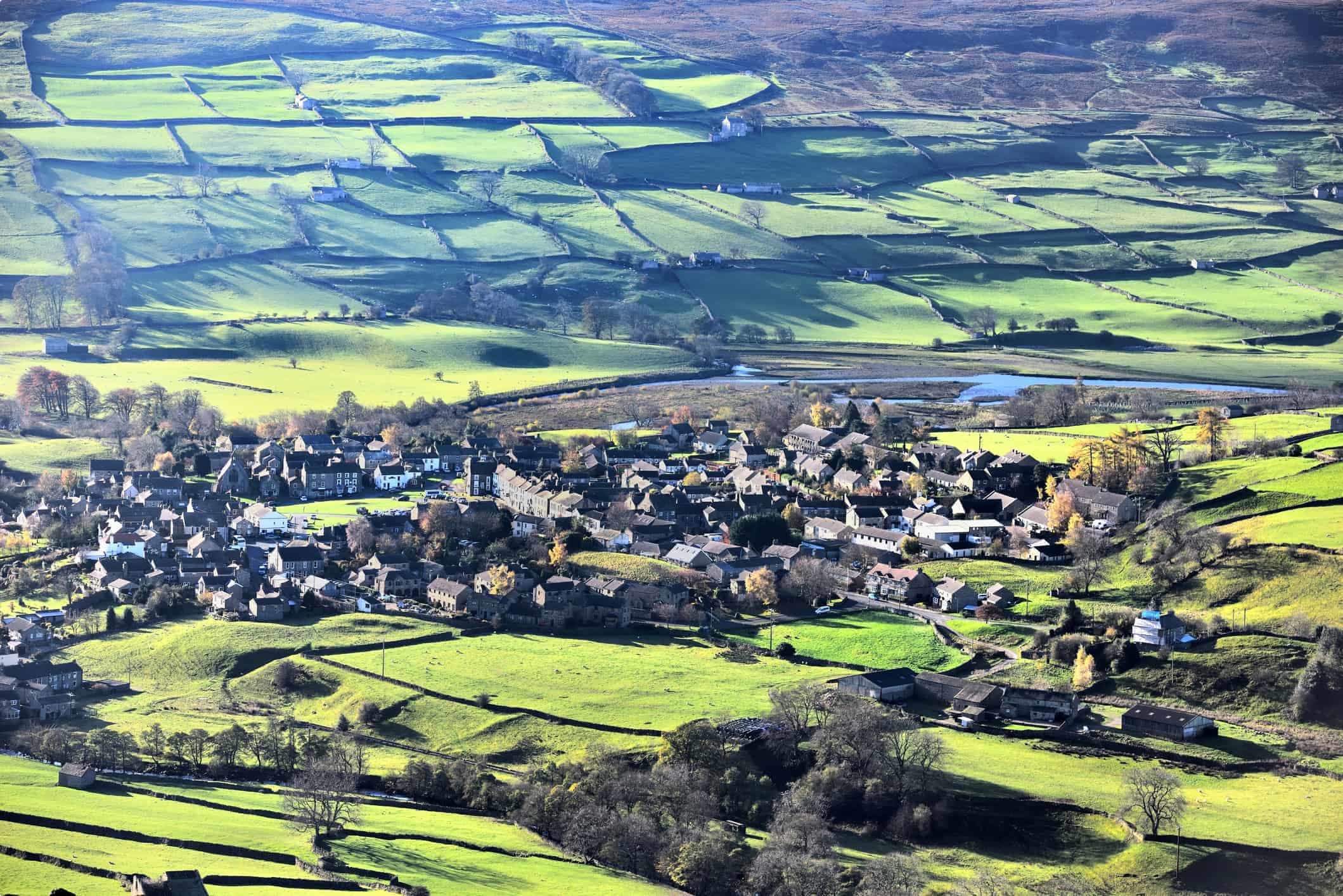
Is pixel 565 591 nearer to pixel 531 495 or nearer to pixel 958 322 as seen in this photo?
pixel 531 495

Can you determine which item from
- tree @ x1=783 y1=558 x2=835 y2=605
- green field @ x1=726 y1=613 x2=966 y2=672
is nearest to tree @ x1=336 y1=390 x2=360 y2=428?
tree @ x1=783 y1=558 x2=835 y2=605

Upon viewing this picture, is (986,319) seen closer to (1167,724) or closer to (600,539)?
(600,539)

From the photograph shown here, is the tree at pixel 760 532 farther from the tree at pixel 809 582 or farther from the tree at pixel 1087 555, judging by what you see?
the tree at pixel 1087 555

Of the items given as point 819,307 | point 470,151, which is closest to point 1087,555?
point 819,307

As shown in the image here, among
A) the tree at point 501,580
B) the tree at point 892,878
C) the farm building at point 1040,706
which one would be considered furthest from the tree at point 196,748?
the farm building at point 1040,706

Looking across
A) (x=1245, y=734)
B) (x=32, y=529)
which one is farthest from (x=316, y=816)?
(x=32, y=529)
